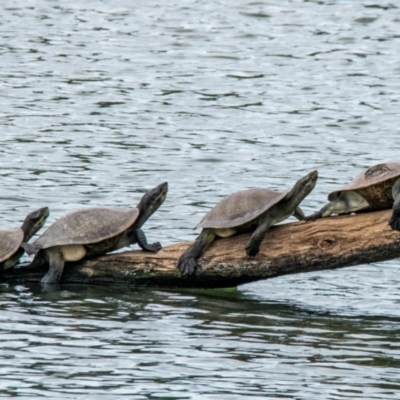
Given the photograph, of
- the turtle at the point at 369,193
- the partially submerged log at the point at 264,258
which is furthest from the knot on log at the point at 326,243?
the turtle at the point at 369,193

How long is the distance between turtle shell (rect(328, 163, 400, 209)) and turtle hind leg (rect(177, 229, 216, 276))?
3.17ft

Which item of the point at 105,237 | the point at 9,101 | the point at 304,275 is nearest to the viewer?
the point at 105,237

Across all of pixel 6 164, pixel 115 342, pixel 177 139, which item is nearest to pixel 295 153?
pixel 177 139

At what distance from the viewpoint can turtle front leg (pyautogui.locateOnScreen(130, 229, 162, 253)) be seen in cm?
938

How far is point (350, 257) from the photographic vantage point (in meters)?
8.66

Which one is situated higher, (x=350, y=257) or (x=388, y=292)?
(x=350, y=257)

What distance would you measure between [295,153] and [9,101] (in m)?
4.45

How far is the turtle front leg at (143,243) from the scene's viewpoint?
9375 mm

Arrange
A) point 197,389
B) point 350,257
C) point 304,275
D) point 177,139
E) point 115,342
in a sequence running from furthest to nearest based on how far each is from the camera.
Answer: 1. point 177,139
2. point 304,275
3. point 350,257
4. point 115,342
5. point 197,389

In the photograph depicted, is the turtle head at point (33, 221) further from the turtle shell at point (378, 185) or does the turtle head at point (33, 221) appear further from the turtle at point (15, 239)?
the turtle shell at point (378, 185)

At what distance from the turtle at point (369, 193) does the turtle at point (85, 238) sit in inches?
55.3

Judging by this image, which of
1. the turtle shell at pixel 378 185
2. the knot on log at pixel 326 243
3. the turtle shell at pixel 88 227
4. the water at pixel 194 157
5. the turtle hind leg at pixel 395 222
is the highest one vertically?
the turtle shell at pixel 378 185

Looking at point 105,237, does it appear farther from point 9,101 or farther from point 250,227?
point 9,101

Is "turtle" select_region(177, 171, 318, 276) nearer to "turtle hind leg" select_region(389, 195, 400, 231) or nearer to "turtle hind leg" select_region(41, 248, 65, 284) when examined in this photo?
"turtle hind leg" select_region(389, 195, 400, 231)
